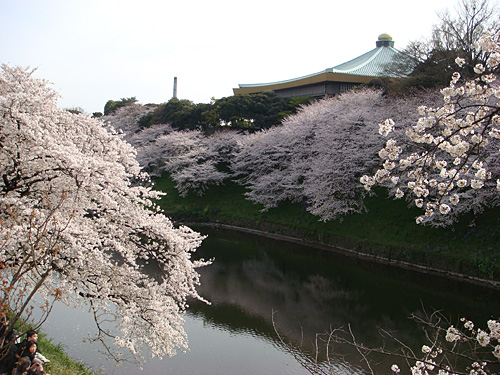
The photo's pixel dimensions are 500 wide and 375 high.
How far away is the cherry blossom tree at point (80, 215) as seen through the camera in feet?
19.9

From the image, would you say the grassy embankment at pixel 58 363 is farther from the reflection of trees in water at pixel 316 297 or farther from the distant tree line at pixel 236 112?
the distant tree line at pixel 236 112

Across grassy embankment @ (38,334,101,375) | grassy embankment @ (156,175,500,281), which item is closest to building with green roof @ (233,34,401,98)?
grassy embankment @ (156,175,500,281)

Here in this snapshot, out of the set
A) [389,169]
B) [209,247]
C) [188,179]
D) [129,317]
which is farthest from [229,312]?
[188,179]

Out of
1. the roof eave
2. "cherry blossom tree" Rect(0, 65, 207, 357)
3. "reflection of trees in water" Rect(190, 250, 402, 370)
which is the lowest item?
"reflection of trees in water" Rect(190, 250, 402, 370)

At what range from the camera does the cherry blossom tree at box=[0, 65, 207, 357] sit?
605cm

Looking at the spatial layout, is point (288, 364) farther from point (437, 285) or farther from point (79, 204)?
point (437, 285)

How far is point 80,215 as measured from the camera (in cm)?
682

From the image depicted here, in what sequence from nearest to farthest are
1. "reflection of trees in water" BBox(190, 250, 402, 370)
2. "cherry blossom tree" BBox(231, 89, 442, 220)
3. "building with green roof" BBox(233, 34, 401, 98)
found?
1. "reflection of trees in water" BBox(190, 250, 402, 370)
2. "cherry blossom tree" BBox(231, 89, 442, 220)
3. "building with green roof" BBox(233, 34, 401, 98)

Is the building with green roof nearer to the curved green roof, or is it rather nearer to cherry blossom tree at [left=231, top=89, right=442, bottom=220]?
the curved green roof

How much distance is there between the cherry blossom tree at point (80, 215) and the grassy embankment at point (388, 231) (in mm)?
9847

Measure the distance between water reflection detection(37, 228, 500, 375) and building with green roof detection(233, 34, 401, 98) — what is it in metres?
17.0

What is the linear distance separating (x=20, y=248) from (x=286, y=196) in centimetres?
1719

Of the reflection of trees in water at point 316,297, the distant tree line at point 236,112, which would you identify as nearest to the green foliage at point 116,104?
the distant tree line at point 236,112

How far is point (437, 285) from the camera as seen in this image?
42.3 feet
